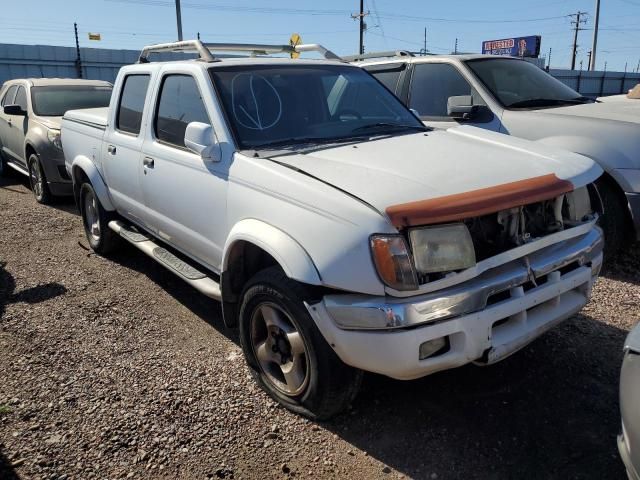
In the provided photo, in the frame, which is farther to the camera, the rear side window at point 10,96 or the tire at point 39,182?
the rear side window at point 10,96

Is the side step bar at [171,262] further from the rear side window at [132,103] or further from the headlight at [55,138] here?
the headlight at [55,138]

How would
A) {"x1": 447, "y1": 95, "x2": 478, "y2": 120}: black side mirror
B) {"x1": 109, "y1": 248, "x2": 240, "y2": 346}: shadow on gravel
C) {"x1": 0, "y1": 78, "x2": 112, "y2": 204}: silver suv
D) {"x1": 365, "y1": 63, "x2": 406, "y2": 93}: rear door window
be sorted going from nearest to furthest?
{"x1": 109, "y1": 248, "x2": 240, "y2": 346}: shadow on gravel → {"x1": 447, "y1": 95, "x2": 478, "y2": 120}: black side mirror → {"x1": 365, "y1": 63, "x2": 406, "y2": 93}: rear door window → {"x1": 0, "y1": 78, "x2": 112, "y2": 204}: silver suv

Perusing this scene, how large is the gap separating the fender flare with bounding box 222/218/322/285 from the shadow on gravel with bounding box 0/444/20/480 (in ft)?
4.94

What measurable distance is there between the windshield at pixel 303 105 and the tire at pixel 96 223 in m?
2.44

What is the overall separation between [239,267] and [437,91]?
3.74 metres

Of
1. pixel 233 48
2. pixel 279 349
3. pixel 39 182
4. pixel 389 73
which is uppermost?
pixel 233 48

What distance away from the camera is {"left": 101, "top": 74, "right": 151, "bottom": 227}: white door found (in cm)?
435

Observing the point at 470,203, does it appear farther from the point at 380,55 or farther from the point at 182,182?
the point at 380,55

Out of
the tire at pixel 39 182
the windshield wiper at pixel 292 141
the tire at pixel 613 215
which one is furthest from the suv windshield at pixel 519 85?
the tire at pixel 39 182

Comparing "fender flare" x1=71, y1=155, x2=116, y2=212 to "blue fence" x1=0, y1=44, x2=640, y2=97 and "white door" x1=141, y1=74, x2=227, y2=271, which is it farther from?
"blue fence" x1=0, y1=44, x2=640, y2=97

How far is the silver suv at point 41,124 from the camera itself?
7797mm

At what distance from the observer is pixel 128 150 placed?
4.45 meters

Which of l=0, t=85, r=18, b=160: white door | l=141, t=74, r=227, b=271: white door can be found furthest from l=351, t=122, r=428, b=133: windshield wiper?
l=0, t=85, r=18, b=160: white door

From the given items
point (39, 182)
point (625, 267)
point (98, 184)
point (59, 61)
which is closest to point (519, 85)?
point (625, 267)
